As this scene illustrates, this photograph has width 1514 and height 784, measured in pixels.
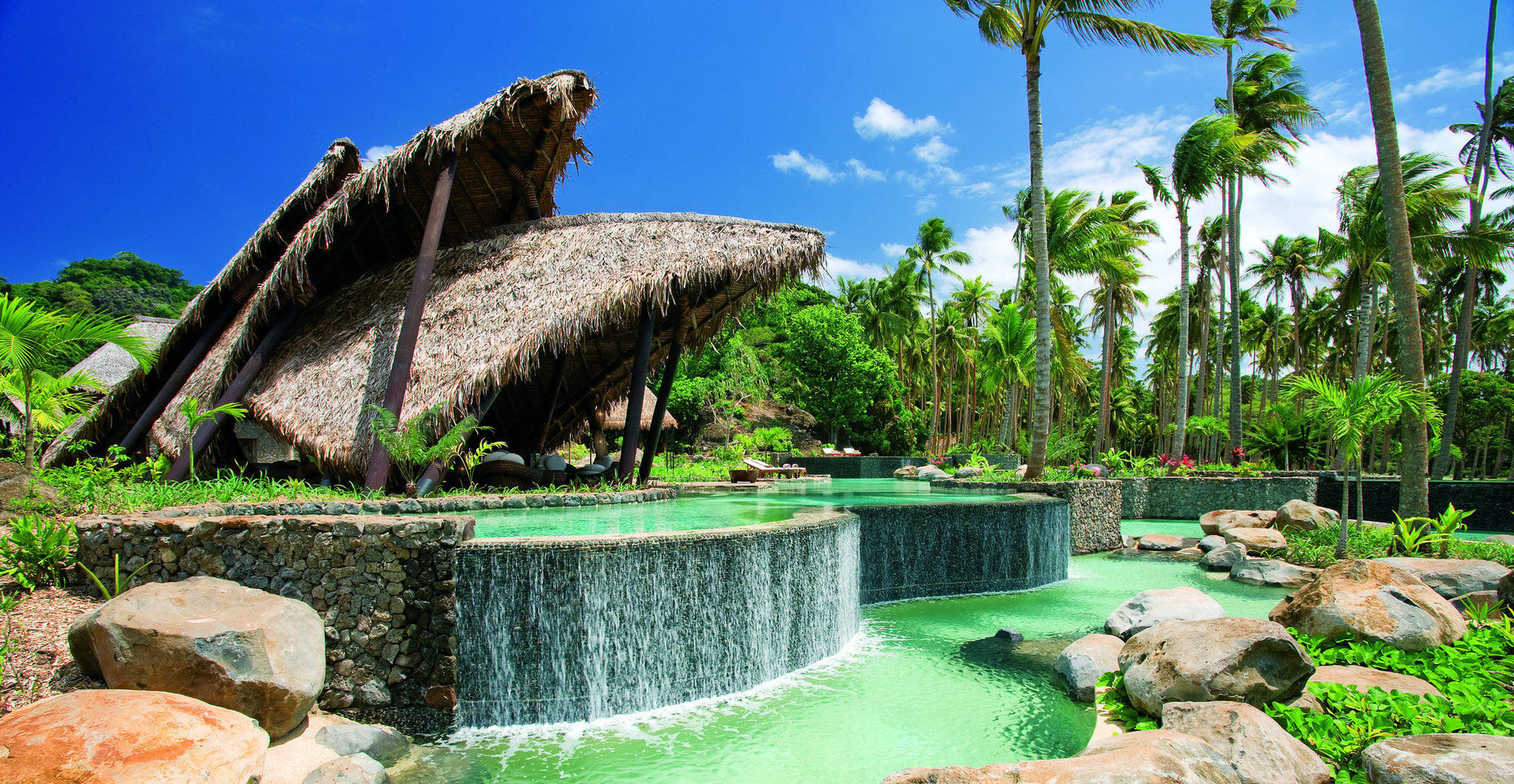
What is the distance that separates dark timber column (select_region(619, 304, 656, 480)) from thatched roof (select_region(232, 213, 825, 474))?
336 mm

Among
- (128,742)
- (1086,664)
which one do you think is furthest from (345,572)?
(1086,664)

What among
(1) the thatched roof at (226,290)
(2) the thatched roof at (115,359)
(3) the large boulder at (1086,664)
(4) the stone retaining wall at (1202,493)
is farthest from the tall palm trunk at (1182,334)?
(2) the thatched roof at (115,359)

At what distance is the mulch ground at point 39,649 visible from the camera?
169 inches

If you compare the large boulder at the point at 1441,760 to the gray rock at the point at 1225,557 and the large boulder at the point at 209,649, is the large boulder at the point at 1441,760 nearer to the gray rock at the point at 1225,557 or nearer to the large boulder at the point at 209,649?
the large boulder at the point at 209,649

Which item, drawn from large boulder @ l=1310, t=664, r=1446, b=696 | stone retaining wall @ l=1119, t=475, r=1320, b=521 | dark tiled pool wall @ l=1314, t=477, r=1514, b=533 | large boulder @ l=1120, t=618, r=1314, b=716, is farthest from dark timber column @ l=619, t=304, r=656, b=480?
dark tiled pool wall @ l=1314, t=477, r=1514, b=533

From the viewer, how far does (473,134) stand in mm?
9586

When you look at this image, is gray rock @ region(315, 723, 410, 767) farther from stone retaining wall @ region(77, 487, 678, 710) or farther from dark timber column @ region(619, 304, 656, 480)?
dark timber column @ region(619, 304, 656, 480)

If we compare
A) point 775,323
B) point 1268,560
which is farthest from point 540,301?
point 775,323

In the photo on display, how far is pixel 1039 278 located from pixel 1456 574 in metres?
8.71

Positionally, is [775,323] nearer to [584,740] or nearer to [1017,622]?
[1017,622]

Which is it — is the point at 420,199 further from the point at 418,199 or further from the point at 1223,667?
the point at 1223,667

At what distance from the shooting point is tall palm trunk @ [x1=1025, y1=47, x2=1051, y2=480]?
14.7 metres

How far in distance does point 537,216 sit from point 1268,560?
506 inches

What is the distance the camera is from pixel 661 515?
873 cm
